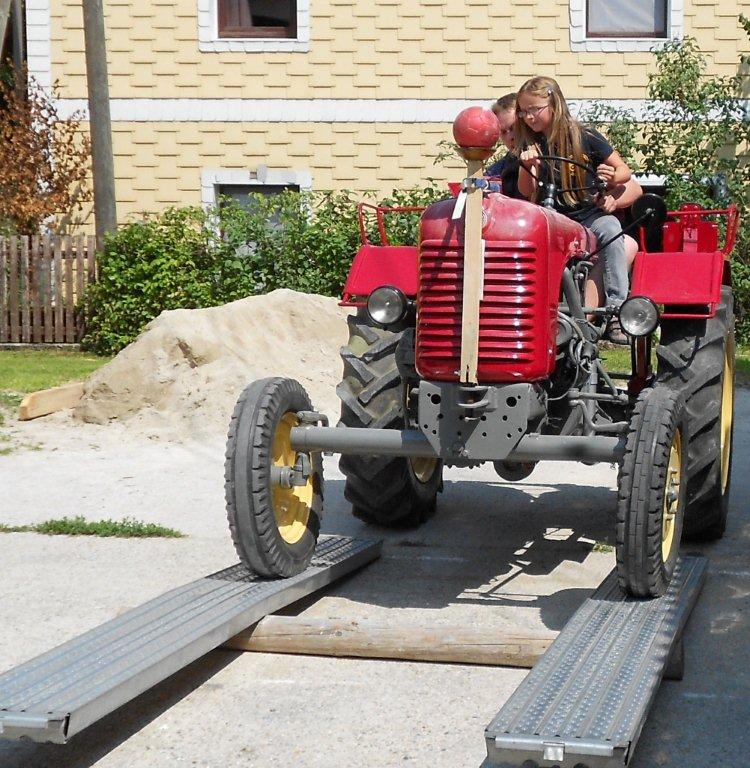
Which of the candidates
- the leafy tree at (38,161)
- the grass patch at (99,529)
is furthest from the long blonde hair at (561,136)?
the leafy tree at (38,161)

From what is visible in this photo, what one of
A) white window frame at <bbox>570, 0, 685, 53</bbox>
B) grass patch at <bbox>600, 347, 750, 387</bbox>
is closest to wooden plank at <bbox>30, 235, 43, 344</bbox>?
white window frame at <bbox>570, 0, 685, 53</bbox>

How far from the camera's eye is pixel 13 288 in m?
16.2

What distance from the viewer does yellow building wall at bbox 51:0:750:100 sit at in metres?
16.4

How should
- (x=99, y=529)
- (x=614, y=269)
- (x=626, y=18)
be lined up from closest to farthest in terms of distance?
(x=614, y=269), (x=99, y=529), (x=626, y=18)

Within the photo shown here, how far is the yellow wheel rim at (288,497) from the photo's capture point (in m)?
5.36

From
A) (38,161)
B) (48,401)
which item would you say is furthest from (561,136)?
(38,161)

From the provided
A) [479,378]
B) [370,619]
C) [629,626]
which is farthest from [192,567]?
[629,626]

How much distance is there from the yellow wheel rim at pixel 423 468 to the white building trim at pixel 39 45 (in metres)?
12.3

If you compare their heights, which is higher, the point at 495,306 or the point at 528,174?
the point at 528,174

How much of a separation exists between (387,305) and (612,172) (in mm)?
1422

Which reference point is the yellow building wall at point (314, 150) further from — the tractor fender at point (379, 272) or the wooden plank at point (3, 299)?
the tractor fender at point (379, 272)

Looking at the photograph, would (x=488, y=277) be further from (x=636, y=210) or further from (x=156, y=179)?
(x=156, y=179)

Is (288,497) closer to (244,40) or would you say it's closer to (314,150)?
(314,150)

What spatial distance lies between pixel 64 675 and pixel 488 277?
2148mm
